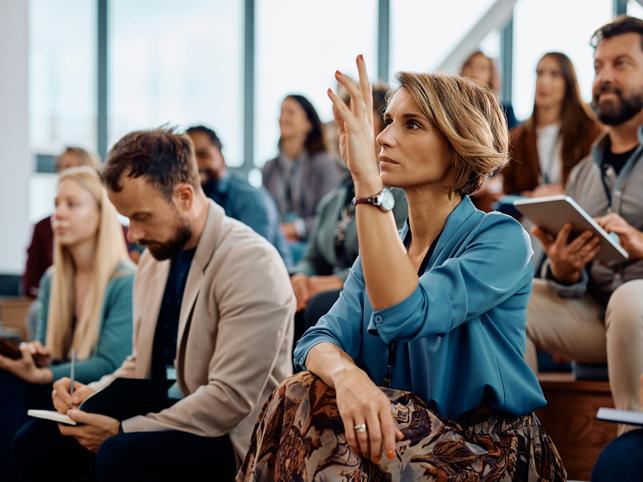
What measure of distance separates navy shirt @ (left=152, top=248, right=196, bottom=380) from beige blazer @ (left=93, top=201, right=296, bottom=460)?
0.14 meters

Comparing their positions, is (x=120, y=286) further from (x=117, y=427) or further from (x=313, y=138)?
(x=313, y=138)

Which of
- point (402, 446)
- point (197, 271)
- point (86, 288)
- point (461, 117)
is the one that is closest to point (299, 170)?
point (86, 288)

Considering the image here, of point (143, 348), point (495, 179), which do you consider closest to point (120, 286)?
point (143, 348)

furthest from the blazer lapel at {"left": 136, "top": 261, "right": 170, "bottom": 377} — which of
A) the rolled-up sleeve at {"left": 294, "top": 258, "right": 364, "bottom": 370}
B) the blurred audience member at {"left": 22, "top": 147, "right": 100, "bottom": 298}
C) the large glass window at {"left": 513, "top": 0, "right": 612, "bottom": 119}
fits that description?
Result: the large glass window at {"left": 513, "top": 0, "right": 612, "bottom": 119}

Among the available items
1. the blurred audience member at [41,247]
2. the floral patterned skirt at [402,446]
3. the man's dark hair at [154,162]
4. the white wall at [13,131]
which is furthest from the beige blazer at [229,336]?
the white wall at [13,131]

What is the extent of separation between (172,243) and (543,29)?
615 centimetres

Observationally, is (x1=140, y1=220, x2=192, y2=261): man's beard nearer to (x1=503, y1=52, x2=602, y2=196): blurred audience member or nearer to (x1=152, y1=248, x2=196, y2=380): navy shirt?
(x1=152, y1=248, x2=196, y2=380): navy shirt

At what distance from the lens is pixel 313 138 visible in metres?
4.60

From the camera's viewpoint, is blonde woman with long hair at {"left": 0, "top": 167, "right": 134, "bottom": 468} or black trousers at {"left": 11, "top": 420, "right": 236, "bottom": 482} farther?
blonde woman with long hair at {"left": 0, "top": 167, "right": 134, "bottom": 468}

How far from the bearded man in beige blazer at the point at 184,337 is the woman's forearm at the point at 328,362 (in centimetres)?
53

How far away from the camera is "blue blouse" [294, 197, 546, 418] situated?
142cm

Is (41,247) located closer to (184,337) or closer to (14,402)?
(14,402)

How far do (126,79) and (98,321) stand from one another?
4.26 metres

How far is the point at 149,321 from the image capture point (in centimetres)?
237
